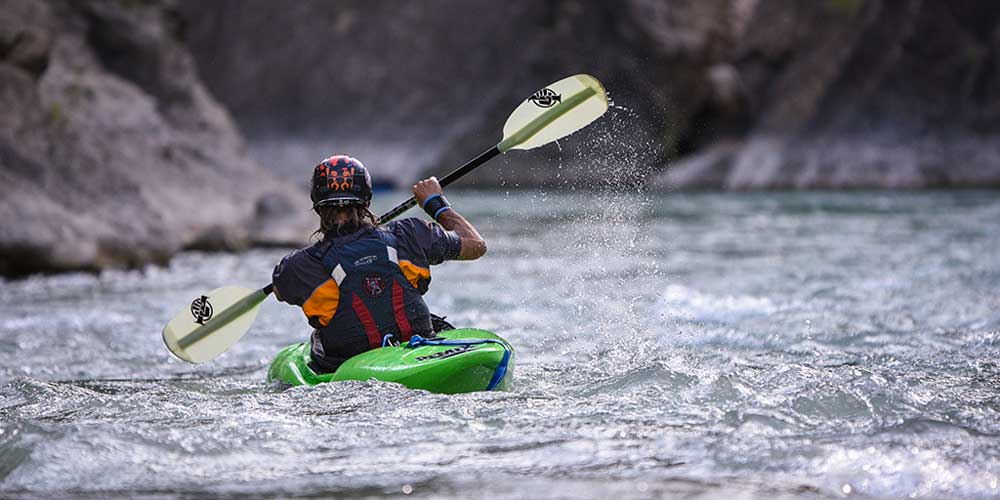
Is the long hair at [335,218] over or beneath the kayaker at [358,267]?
over

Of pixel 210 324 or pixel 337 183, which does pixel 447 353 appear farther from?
pixel 210 324

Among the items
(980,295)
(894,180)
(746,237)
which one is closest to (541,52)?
(894,180)

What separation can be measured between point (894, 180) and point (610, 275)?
1594 cm

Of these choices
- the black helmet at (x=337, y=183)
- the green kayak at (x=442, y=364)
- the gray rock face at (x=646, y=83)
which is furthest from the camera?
the gray rock face at (x=646, y=83)

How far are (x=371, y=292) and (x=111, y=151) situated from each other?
8457mm

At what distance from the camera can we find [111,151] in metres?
12.3

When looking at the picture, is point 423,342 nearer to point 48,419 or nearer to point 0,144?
point 48,419

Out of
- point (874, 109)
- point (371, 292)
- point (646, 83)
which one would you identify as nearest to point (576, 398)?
point (371, 292)

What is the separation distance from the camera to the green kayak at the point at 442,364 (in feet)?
14.9

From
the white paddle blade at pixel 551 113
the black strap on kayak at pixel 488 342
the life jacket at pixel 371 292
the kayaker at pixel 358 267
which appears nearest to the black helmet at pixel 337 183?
the kayaker at pixel 358 267

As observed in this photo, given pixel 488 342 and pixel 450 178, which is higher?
pixel 450 178

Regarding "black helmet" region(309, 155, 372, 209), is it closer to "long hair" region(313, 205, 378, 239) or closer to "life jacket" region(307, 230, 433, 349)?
"long hair" region(313, 205, 378, 239)

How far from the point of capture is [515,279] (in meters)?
9.98

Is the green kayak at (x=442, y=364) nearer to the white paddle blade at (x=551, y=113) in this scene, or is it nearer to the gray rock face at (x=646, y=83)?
the white paddle blade at (x=551, y=113)
